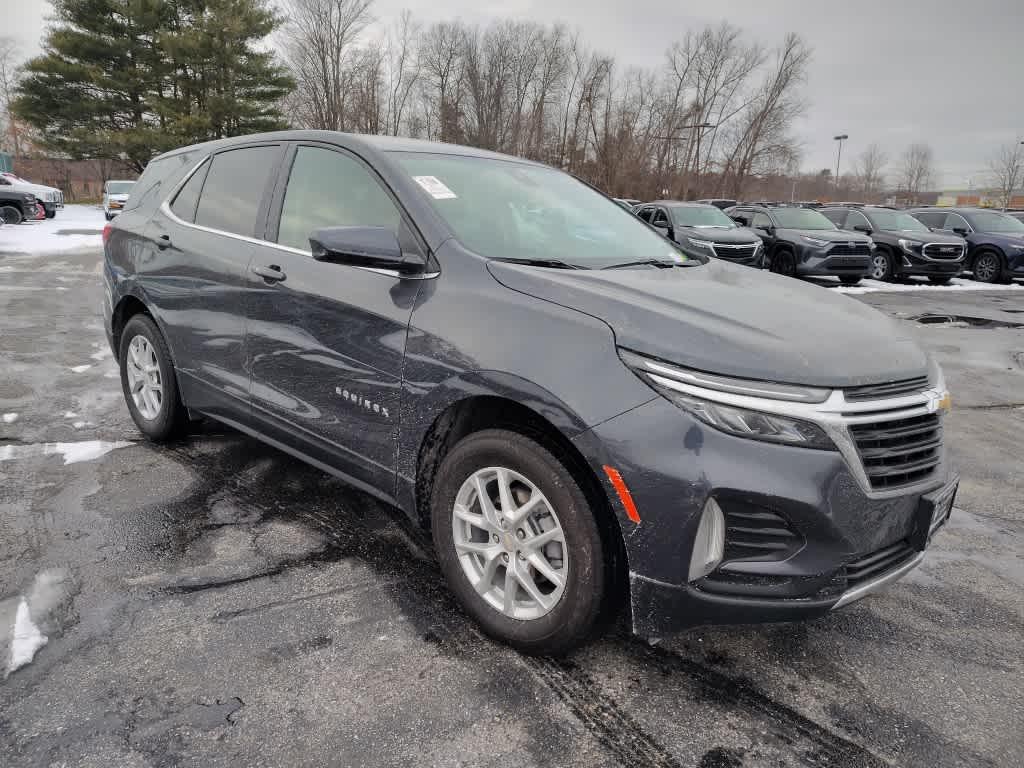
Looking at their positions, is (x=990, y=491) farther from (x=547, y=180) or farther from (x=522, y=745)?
(x=522, y=745)

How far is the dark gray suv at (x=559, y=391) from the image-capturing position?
196cm

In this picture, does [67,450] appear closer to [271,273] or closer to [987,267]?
[271,273]

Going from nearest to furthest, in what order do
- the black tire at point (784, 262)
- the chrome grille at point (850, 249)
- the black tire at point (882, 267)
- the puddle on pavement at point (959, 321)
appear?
the puddle on pavement at point (959, 321) < the chrome grille at point (850, 249) < the black tire at point (784, 262) < the black tire at point (882, 267)

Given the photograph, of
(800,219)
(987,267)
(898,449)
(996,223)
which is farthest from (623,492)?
(996,223)

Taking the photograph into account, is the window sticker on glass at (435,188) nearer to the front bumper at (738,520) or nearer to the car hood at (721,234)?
the front bumper at (738,520)

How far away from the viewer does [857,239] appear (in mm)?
14664

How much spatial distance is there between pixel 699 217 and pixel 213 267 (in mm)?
13211

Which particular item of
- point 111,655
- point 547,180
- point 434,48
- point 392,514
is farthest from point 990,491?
point 434,48

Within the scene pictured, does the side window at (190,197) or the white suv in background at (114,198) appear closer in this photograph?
the side window at (190,197)

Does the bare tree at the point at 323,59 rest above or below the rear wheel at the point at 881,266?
above

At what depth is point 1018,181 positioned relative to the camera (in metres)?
76.4

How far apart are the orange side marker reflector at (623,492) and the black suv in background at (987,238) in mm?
18219

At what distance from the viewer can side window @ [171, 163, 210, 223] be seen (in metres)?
3.87

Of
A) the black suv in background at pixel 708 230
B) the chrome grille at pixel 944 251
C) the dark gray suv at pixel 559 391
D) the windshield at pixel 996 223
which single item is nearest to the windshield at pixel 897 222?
the chrome grille at pixel 944 251
